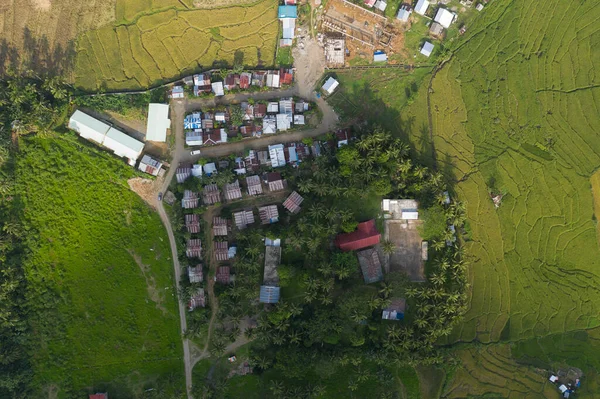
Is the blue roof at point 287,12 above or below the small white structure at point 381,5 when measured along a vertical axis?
below

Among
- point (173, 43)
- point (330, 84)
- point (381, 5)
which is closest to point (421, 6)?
point (381, 5)

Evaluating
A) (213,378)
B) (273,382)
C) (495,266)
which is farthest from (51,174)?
(495,266)

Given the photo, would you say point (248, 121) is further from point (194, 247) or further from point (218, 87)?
point (194, 247)

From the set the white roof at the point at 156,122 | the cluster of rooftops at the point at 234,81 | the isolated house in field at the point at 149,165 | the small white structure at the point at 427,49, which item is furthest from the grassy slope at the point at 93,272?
the small white structure at the point at 427,49

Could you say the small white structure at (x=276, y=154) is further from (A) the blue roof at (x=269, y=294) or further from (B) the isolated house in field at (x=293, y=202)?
(A) the blue roof at (x=269, y=294)

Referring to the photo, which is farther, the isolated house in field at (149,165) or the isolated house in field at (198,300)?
the isolated house in field at (149,165)

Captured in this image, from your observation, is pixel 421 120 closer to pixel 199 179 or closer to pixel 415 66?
pixel 415 66

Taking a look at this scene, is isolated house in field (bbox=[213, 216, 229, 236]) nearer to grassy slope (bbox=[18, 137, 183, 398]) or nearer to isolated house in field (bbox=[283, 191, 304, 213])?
grassy slope (bbox=[18, 137, 183, 398])
